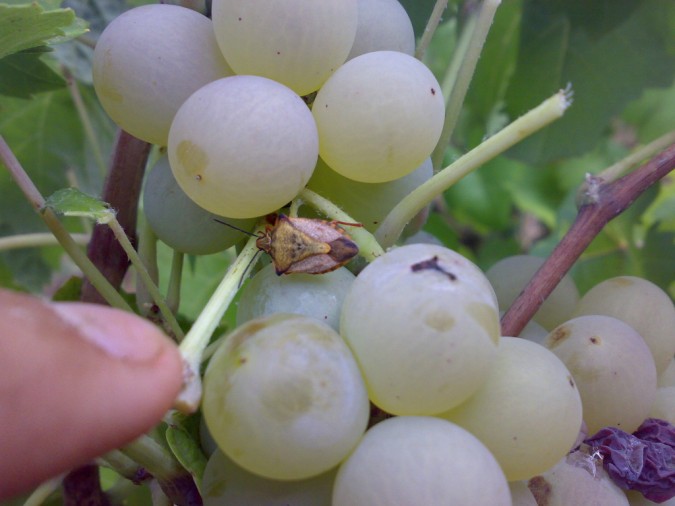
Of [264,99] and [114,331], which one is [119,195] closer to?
[264,99]

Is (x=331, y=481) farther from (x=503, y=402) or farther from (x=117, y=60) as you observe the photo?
(x=117, y=60)

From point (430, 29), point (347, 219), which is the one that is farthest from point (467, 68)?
point (347, 219)

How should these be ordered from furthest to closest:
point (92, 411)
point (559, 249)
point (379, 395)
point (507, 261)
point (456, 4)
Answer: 1. point (456, 4)
2. point (507, 261)
3. point (559, 249)
4. point (379, 395)
5. point (92, 411)

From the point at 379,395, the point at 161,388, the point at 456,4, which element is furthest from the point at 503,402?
the point at 456,4

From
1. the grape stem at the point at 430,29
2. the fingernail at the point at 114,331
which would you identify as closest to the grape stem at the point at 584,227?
the grape stem at the point at 430,29

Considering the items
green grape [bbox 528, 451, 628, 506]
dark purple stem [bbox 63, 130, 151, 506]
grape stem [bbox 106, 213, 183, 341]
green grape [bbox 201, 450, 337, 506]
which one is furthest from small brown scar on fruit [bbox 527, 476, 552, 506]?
dark purple stem [bbox 63, 130, 151, 506]

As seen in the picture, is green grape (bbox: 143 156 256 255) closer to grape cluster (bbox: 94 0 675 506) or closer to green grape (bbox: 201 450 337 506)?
grape cluster (bbox: 94 0 675 506)
